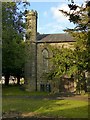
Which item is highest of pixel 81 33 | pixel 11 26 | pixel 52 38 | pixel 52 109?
pixel 52 38

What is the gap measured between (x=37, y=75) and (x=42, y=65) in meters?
1.97

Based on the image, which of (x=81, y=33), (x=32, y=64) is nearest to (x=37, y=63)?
(x=32, y=64)

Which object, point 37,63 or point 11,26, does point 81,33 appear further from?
point 37,63

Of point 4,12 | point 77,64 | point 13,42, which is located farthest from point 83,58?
point 13,42

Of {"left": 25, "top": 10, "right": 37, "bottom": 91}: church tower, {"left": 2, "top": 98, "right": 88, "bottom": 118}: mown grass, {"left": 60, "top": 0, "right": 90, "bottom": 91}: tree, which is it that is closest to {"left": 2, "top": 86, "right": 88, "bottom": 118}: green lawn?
{"left": 2, "top": 98, "right": 88, "bottom": 118}: mown grass

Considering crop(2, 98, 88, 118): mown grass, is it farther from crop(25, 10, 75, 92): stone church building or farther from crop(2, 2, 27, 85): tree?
crop(25, 10, 75, 92): stone church building

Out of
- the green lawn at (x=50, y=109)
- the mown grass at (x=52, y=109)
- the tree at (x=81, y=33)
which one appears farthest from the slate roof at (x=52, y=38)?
Answer: the tree at (x=81, y=33)

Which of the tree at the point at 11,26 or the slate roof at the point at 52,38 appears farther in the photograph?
the slate roof at the point at 52,38

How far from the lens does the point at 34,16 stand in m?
48.6

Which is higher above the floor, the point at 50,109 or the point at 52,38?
the point at 52,38

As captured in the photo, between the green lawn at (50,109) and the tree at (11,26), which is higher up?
the tree at (11,26)

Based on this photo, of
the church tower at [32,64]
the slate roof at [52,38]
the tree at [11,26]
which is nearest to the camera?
the tree at [11,26]

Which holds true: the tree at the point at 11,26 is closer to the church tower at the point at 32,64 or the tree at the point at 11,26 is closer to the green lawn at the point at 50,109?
the green lawn at the point at 50,109

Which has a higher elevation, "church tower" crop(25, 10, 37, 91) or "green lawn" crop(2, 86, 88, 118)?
"church tower" crop(25, 10, 37, 91)
